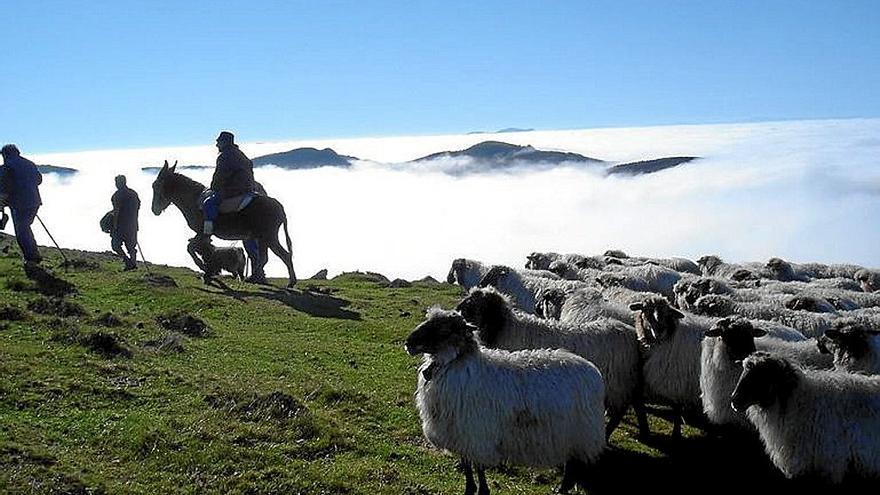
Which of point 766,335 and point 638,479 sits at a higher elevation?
point 766,335

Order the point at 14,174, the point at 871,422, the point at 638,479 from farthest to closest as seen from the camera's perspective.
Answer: the point at 14,174, the point at 638,479, the point at 871,422

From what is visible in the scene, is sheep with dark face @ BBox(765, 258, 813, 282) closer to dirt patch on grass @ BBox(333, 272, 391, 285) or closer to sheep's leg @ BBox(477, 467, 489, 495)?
dirt patch on grass @ BBox(333, 272, 391, 285)

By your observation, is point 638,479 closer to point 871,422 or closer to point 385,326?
point 871,422

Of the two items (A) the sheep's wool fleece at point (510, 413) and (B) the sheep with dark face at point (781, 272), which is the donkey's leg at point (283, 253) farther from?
(A) the sheep's wool fleece at point (510, 413)

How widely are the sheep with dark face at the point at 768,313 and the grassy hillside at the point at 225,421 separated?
7.41ft

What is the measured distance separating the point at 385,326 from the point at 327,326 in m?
1.39

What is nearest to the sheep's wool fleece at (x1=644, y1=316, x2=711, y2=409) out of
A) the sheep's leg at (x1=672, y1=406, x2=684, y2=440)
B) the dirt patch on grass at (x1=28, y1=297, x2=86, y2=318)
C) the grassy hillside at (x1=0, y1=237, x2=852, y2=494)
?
the sheep's leg at (x1=672, y1=406, x2=684, y2=440)

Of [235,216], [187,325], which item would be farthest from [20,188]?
[187,325]

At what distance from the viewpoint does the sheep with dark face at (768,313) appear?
37.5ft

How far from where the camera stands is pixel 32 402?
32.9 ft

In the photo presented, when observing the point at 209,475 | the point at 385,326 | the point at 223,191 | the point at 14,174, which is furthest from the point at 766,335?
the point at 14,174

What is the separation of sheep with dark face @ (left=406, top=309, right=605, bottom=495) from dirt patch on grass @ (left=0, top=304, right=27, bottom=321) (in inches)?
407

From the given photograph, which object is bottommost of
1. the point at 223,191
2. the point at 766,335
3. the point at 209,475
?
the point at 209,475

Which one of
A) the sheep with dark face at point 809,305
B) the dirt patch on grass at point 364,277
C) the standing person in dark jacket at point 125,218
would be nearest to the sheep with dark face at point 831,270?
the sheep with dark face at point 809,305
